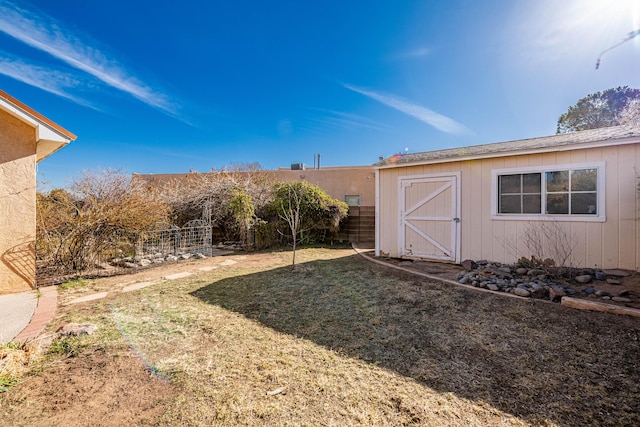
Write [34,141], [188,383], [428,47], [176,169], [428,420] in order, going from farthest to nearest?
[176,169]
[428,47]
[34,141]
[188,383]
[428,420]

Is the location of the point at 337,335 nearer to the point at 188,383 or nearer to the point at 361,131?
the point at 188,383

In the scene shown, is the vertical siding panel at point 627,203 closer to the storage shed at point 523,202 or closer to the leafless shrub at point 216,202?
the storage shed at point 523,202

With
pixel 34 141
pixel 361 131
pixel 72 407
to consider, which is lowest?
pixel 72 407

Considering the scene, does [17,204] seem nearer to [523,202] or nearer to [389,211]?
[389,211]

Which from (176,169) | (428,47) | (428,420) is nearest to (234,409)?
(428,420)

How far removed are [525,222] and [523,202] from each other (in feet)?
1.38

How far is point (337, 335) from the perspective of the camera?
3.10m

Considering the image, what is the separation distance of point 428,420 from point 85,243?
6.66 meters

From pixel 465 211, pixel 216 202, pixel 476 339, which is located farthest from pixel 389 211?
pixel 216 202

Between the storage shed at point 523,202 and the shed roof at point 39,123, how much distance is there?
679 centimetres

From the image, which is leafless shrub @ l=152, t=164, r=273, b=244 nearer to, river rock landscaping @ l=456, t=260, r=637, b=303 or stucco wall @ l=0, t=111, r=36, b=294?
stucco wall @ l=0, t=111, r=36, b=294

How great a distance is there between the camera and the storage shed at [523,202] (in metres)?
4.88

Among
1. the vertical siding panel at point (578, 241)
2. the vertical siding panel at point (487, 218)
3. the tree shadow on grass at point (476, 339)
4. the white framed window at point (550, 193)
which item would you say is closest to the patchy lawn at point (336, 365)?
the tree shadow on grass at point (476, 339)

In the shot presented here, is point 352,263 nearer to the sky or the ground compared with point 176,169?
nearer to the ground
